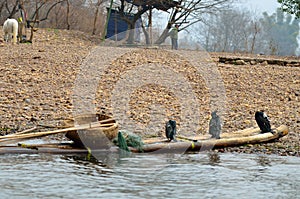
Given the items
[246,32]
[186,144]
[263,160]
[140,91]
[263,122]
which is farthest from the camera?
[246,32]

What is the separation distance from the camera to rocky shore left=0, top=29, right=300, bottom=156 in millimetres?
12148

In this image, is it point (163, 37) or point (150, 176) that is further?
point (163, 37)

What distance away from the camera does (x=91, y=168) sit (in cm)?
859

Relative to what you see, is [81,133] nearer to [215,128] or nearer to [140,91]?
[215,128]

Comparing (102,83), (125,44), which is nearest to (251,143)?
(102,83)

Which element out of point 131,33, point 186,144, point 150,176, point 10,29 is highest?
point 131,33

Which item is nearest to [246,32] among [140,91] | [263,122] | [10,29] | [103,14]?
[103,14]

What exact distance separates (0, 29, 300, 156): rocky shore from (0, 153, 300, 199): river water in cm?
95

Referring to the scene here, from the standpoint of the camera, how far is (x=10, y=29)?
24.6 metres

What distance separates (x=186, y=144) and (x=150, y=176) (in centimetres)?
167

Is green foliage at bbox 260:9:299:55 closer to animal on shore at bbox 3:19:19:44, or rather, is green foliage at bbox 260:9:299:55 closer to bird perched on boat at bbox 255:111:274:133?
animal on shore at bbox 3:19:19:44

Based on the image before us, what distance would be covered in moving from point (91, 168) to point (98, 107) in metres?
4.94

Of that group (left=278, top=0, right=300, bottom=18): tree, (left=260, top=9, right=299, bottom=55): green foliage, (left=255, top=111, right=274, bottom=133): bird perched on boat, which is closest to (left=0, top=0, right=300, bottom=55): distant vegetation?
(left=278, top=0, right=300, bottom=18): tree

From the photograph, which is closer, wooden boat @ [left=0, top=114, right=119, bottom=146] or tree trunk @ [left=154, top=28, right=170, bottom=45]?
wooden boat @ [left=0, top=114, right=119, bottom=146]
